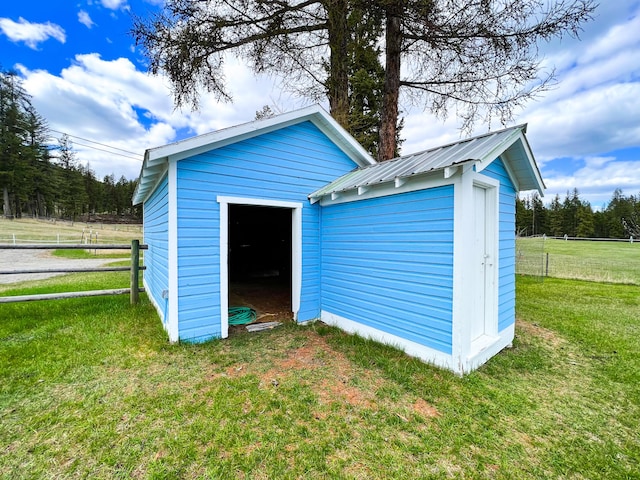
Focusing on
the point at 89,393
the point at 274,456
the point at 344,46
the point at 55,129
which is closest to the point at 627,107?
the point at 344,46

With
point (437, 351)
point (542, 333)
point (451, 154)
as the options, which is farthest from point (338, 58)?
point (542, 333)

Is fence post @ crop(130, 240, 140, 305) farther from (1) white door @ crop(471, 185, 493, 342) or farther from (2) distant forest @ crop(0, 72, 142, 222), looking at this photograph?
(2) distant forest @ crop(0, 72, 142, 222)

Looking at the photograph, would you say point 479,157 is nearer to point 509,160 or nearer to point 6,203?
point 509,160

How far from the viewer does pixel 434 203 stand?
338 centimetres

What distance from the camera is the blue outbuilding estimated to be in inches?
128

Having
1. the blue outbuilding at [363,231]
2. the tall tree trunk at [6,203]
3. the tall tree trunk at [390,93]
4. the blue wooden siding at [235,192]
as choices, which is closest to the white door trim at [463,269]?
the blue outbuilding at [363,231]

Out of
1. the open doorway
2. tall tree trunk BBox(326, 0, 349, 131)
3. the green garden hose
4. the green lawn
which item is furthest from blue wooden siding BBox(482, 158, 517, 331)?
the open doorway

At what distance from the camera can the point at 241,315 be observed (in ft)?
18.1

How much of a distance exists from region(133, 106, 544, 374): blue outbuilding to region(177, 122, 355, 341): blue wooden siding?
0.02 metres

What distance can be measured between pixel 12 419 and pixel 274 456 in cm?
242

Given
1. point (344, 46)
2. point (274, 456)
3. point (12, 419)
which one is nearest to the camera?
point (274, 456)

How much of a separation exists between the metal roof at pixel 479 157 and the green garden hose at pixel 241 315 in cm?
293

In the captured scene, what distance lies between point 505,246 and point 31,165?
44.9m

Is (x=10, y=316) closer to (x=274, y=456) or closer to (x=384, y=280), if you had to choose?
(x=274, y=456)
